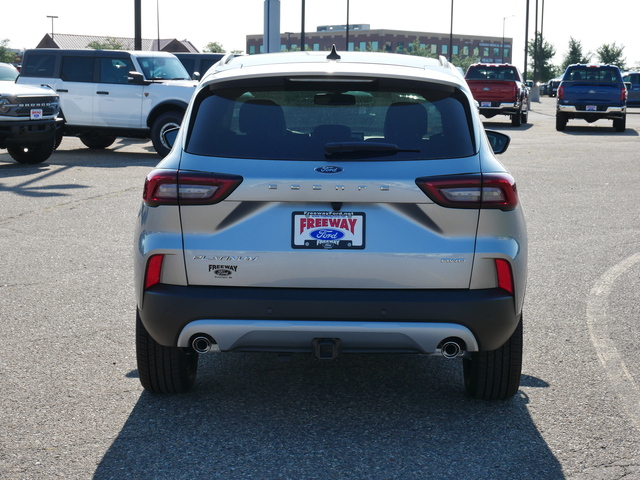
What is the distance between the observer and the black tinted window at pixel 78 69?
65.5ft

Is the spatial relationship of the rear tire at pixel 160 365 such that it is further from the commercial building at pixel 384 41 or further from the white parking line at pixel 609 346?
the commercial building at pixel 384 41

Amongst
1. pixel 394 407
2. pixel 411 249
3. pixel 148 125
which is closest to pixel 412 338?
pixel 411 249

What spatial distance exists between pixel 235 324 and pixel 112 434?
78cm

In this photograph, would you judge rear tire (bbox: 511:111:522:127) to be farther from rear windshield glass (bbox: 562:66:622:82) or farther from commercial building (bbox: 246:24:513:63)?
commercial building (bbox: 246:24:513:63)

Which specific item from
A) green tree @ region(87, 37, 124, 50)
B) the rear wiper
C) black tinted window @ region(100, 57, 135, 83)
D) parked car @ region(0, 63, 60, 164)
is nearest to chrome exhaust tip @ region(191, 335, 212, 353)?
the rear wiper

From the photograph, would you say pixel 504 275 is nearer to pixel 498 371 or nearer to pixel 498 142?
pixel 498 371

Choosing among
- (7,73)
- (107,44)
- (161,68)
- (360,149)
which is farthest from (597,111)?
(107,44)

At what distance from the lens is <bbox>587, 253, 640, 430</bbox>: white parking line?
4754 millimetres

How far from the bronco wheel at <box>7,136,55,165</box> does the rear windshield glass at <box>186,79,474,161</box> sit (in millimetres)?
13967

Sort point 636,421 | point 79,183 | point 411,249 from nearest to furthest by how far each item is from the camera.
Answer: point 411,249, point 636,421, point 79,183

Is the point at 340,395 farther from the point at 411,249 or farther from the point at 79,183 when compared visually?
the point at 79,183

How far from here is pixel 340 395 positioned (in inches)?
191

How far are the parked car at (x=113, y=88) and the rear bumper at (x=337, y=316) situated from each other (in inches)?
605

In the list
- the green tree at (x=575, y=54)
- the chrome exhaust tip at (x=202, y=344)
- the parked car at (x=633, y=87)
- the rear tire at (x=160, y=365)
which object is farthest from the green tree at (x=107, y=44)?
the chrome exhaust tip at (x=202, y=344)
